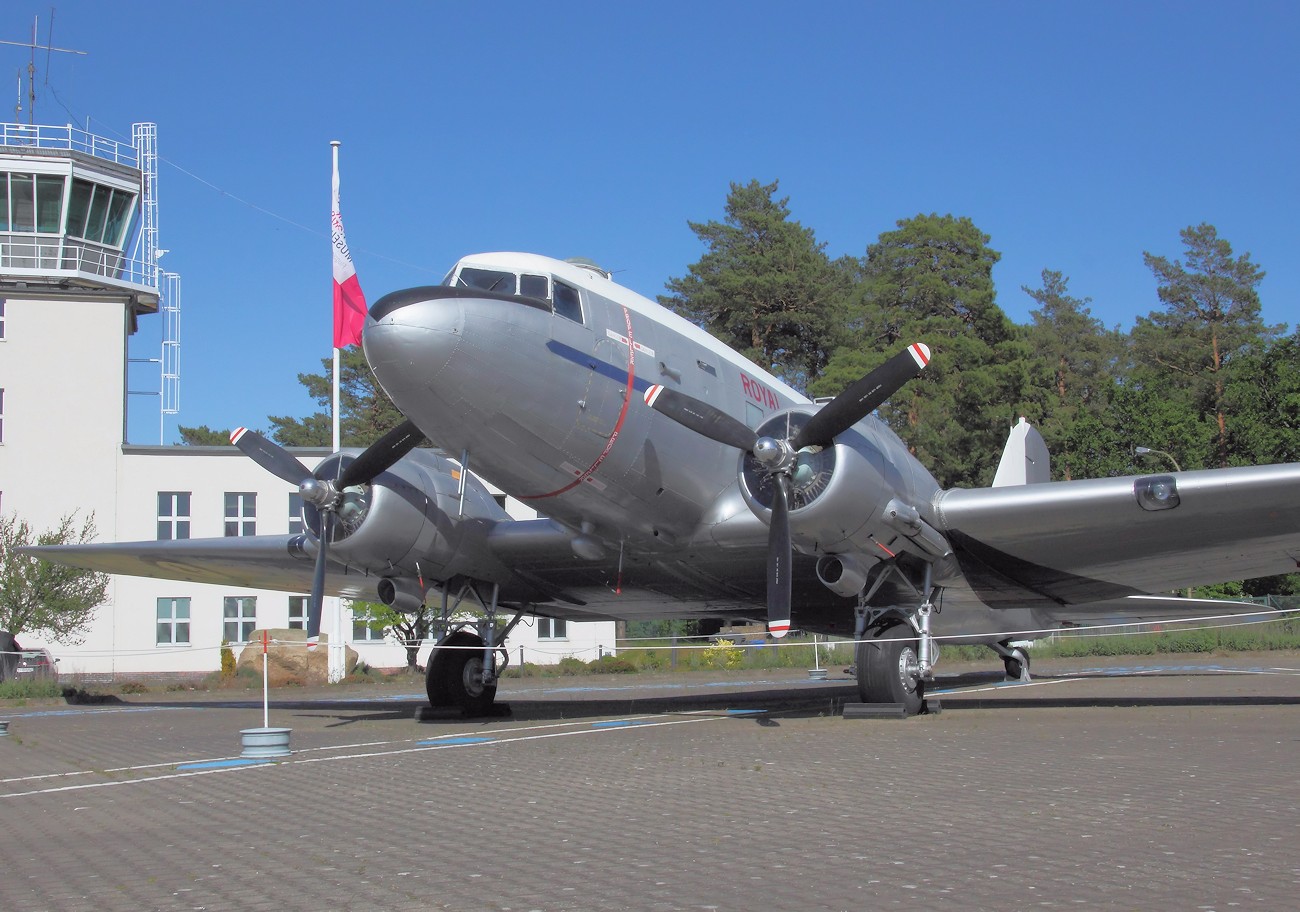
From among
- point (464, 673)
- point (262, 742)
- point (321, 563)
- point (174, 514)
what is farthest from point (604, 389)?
point (174, 514)

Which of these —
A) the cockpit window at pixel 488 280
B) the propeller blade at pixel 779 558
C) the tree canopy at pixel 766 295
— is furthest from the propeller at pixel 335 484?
the tree canopy at pixel 766 295

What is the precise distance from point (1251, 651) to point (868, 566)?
85.9 feet

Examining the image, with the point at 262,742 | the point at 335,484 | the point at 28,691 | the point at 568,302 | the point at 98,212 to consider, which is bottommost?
the point at 28,691

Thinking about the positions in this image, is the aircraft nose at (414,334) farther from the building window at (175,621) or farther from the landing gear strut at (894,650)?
the building window at (175,621)

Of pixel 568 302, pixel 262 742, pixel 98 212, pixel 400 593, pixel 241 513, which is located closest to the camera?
pixel 262 742

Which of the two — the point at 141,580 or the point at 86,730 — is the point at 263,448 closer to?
the point at 86,730

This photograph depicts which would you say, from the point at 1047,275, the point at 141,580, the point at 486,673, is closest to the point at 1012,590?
the point at 486,673

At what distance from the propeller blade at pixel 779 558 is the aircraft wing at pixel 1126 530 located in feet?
7.59

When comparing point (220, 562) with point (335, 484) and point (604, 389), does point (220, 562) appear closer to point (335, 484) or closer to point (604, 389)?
point (335, 484)

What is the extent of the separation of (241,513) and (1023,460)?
90.0ft

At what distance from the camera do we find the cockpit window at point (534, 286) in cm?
1326

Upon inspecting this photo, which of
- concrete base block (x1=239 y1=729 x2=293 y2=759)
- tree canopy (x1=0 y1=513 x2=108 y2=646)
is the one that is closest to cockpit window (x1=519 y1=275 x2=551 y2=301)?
concrete base block (x1=239 y1=729 x2=293 y2=759)

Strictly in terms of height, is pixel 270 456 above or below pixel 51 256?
below

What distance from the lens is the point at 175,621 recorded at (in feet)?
129
